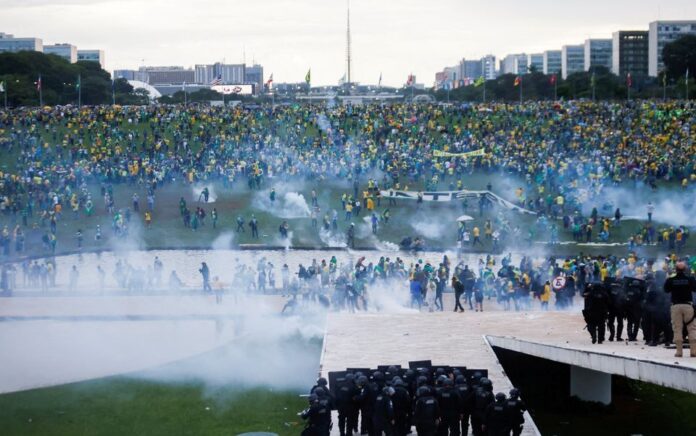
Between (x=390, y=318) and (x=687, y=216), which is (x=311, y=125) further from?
(x=390, y=318)

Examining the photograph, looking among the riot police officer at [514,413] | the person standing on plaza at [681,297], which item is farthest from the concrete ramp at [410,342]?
the person standing on plaza at [681,297]

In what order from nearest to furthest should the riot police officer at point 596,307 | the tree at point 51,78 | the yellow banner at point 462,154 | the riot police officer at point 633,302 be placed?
the riot police officer at point 633,302 < the riot police officer at point 596,307 < the yellow banner at point 462,154 < the tree at point 51,78

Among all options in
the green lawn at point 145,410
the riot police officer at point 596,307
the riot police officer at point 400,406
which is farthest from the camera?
the green lawn at point 145,410

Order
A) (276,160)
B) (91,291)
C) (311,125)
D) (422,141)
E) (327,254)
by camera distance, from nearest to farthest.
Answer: (91,291) < (327,254) < (276,160) < (422,141) < (311,125)

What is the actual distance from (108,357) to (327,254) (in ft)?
57.7

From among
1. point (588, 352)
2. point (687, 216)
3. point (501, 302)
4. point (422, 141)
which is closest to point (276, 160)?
point (422, 141)

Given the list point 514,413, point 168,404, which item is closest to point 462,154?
point 168,404

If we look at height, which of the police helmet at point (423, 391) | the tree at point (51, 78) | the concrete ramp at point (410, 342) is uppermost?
the tree at point (51, 78)

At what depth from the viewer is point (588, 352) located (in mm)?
19188

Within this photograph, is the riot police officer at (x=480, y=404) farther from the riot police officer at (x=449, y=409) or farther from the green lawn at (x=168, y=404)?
the green lawn at (x=168, y=404)

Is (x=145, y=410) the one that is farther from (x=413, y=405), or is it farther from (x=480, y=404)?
(x=480, y=404)

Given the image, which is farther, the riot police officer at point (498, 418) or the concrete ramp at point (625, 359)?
the concrete ramp at point (625, 359)

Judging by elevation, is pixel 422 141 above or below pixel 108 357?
above

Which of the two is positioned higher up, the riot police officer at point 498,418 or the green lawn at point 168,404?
the riot police officer at point 498,418
